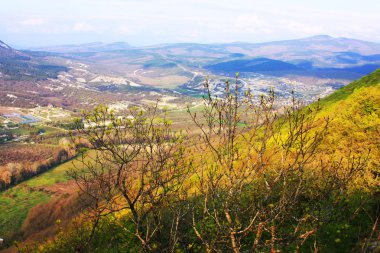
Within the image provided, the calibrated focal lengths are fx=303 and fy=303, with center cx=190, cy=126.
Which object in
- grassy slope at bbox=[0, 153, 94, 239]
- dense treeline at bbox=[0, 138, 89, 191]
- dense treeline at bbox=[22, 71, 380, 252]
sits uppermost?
dense treeline at bbox=[22, 71, 380, 252]

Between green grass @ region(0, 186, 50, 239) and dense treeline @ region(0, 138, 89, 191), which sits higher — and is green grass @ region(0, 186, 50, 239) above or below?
below

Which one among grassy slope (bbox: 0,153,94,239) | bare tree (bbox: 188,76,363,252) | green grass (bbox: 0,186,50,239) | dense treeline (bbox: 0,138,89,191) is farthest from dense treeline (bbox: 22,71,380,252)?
dense treeline (bbox: 0,138,89,191)

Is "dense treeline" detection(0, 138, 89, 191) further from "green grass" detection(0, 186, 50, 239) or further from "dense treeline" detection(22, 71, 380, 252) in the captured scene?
"dense treeline" detection(22, 71, 380, 252)

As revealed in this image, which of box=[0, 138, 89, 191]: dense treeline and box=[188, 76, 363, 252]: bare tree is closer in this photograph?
box=[188, 76, 363, 252]: bare tree

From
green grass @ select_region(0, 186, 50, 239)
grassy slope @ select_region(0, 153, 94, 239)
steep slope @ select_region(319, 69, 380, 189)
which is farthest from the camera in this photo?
grassy slope @ select_region(0, 153, 94, 239)

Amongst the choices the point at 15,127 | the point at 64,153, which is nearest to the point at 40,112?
the point at 15,127

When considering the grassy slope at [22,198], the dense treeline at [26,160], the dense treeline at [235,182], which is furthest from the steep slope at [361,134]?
the dense treeline at [26,160]

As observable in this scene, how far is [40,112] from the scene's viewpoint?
161 m

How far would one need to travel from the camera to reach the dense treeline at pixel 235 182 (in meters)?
7.07

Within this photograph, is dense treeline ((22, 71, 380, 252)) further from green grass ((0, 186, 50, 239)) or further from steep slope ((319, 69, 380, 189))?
green grass ((0, 186, 50, 239))

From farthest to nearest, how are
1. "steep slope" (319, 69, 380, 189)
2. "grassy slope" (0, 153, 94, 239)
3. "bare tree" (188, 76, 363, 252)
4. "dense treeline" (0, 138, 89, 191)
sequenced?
1. "dense treeline" (0, 138, 89, 191)
2. "grassy slope" (0, 153, 94, 239)
3. "steep slope" (319, 69, 380, 189)
4. "bare tree" (188, 76, 363, 252)

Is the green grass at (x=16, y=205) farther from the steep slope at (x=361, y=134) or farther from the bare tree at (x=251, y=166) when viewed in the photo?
the bare tree at (x=251, y=166)

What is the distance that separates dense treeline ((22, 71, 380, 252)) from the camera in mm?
7066

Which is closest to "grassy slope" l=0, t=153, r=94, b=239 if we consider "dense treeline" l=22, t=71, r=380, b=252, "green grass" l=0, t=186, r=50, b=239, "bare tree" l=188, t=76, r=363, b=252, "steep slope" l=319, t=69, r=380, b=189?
"green grass" l=0, t=186, r=50, b=239
